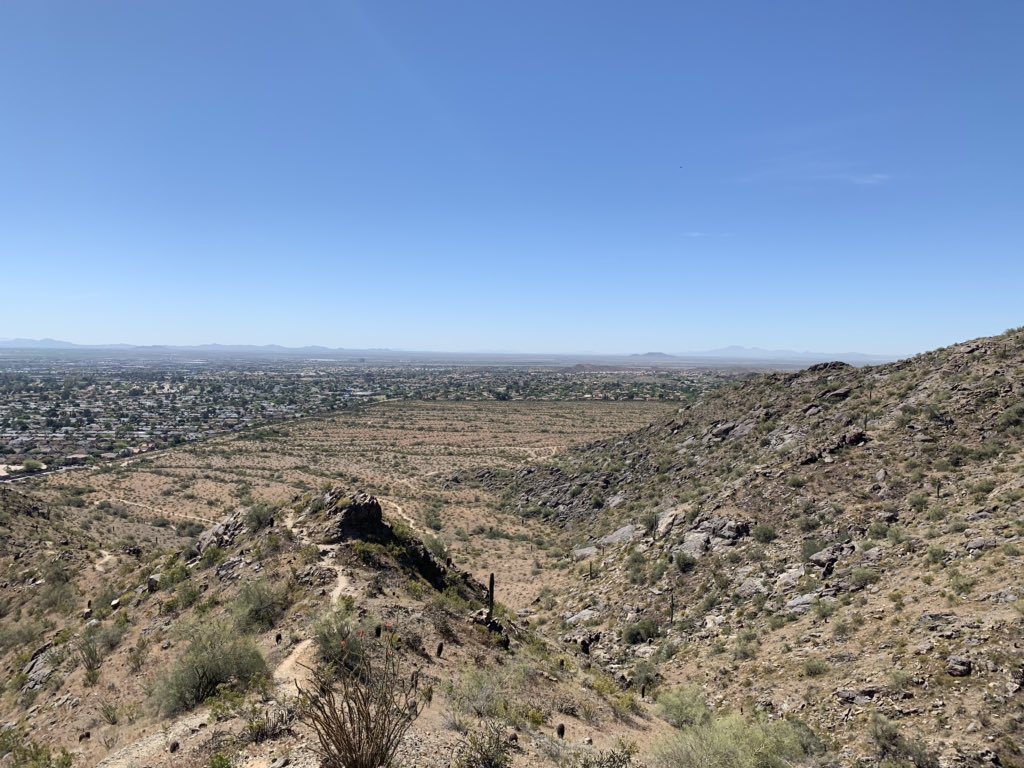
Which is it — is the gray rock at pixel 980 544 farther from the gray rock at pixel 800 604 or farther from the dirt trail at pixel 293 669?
the dirt trail at pixel 293 669

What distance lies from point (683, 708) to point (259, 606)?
37.6ft

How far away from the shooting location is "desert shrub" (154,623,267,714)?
35.2 feet

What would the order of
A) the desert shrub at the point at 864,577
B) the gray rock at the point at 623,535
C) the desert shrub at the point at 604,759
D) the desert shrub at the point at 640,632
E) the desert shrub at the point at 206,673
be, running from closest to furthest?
1. the desert shrub at the point at 604,759
2. the desert shrub at the point at 206,673
3. the desert shrub at the point at 864,577
4. the desert shrub at the point at 640,632
5. the gray rock at the point at 623,535

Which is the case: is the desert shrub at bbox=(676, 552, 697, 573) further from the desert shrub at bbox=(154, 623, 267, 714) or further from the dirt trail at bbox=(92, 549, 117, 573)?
the dirt trail at bbox=(92, 549, 117, 573)

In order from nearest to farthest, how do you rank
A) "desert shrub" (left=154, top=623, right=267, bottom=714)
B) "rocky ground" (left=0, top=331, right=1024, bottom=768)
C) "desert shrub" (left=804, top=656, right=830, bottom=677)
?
1. "rocky ground" (left=0, top=331, right=1024, bottom=768)
2. "desert shrub" (left=154, top=623, right=267, bottom=714)
3. "desert shrub" (left=804, top=656, right=830, bottom=677)

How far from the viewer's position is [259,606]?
14.5 meters

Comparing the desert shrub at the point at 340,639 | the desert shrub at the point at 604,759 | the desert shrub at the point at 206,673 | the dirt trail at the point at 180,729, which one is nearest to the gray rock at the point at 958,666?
the desert shrub at the point at 604,759

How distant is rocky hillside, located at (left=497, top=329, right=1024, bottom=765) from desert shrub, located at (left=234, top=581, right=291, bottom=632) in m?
10.8

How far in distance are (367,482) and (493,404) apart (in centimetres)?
7316

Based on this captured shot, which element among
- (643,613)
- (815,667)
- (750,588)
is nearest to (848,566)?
(750,588)

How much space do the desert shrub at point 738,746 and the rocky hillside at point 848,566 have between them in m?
0.85

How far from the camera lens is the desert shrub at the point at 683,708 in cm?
1272

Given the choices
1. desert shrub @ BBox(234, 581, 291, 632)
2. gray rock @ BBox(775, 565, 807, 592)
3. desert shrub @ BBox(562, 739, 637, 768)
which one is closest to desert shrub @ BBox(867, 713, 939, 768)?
desert shrub @ BBox(562, 739, 637, 768)

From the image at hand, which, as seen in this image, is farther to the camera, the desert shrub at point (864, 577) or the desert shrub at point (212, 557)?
the desert shrub at point (212, 557)
